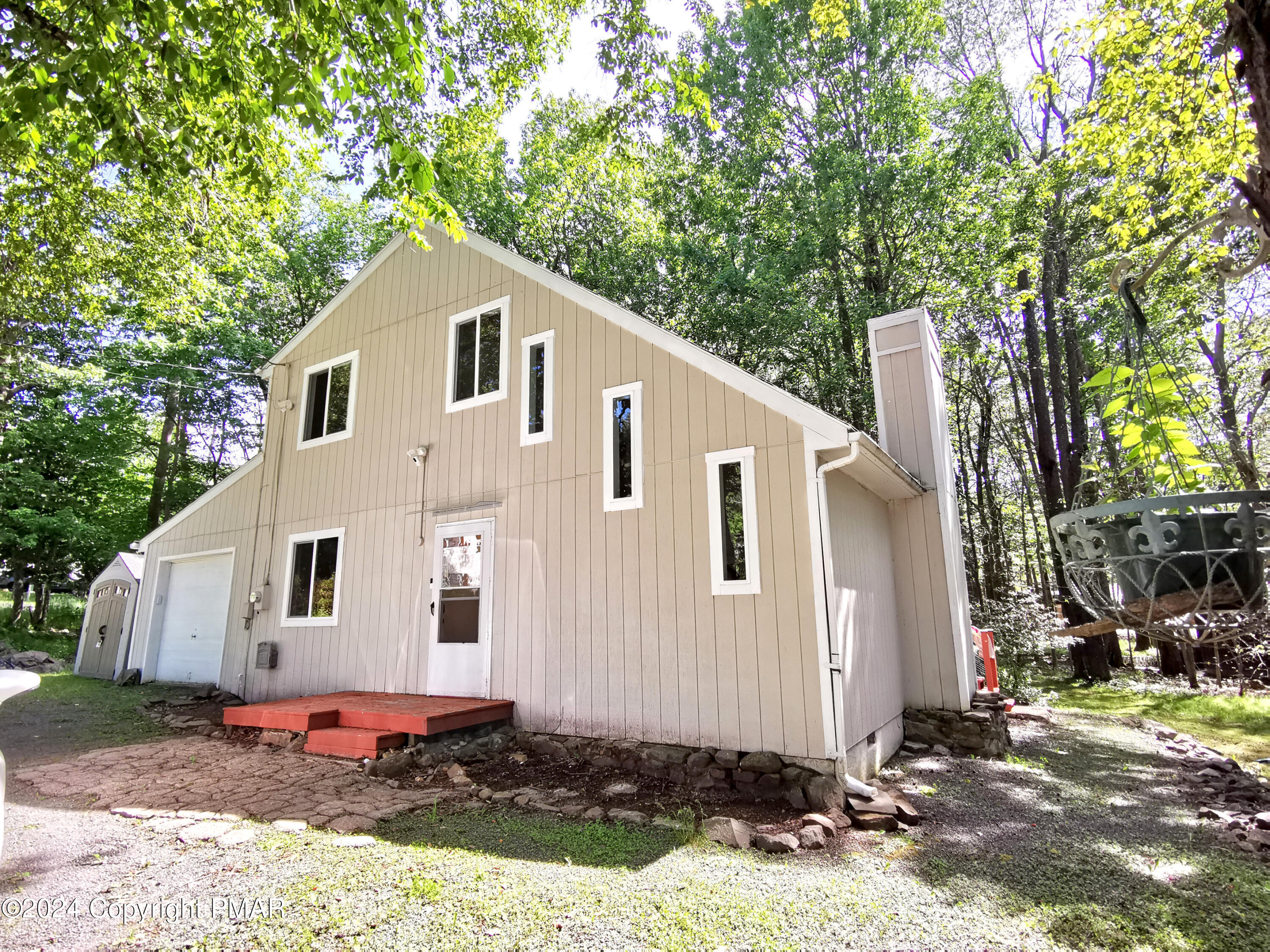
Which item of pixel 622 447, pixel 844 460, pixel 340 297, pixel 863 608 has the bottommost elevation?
pixel 863 608

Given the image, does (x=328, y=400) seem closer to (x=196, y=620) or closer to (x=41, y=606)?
(x=196, y=620)

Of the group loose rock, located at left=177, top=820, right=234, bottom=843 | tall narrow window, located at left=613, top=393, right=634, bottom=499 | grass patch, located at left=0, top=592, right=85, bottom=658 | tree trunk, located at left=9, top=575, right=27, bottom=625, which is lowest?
loose rock, located at left=177, top=820, right=234, bottom=843

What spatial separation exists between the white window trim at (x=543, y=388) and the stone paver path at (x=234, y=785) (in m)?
3.46

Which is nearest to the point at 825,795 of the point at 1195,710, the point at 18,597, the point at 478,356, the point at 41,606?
the point at 478,356

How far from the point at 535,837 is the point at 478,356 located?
5441mm

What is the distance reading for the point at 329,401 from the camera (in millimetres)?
9281

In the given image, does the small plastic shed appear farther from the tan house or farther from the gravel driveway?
the gravel driveway

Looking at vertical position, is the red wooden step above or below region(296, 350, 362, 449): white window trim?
below

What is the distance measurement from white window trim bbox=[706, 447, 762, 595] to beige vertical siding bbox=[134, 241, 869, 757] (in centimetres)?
6

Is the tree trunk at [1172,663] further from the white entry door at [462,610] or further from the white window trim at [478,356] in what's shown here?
the white window trim at [478,356]

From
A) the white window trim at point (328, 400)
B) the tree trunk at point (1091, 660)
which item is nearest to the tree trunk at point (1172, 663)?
the tree trunk at point (1091, 660)

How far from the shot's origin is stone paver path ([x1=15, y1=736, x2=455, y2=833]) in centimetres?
451

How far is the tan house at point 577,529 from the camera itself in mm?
5289

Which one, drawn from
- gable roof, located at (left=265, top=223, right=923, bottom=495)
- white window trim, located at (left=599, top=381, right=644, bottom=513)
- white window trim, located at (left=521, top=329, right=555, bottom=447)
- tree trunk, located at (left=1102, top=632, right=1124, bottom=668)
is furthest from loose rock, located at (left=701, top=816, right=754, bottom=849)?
tree trunk, located at (left=1102, top=632, right=1124, bottom=668)
